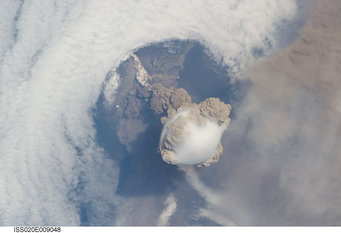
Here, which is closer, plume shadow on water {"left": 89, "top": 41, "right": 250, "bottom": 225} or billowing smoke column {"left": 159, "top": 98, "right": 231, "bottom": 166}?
billowing smoke column {"left": 159, "top": 98, "right": 231, "bottom": 166}

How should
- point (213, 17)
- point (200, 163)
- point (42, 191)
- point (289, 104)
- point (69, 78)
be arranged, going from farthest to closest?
point (42, 191) < point (69, 78) < point (213, 17) < point (289, 104) < point (200, 163)

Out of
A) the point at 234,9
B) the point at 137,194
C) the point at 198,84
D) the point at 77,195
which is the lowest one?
the point at 77,195

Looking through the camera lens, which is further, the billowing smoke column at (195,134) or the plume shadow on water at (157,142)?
the plume shadow on water at (157,142)

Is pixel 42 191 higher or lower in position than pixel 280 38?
lower

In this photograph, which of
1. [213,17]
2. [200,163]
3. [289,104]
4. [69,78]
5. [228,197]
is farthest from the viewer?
[69,78]

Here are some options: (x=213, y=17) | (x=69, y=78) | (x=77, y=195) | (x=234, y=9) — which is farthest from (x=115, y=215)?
(x=234, y=9)

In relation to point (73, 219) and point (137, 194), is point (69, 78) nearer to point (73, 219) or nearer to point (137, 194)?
point (137, 194)

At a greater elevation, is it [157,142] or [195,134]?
[195,134]

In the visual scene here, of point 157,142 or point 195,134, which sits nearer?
point 195,134
